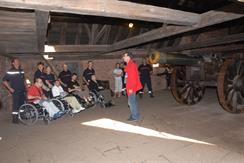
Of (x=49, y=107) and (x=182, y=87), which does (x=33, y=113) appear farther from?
(x=182, y=87)

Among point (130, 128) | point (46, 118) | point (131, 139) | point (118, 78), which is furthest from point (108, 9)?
point (118, 78)

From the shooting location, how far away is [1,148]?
16.1 feet

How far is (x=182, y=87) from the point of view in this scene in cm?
822

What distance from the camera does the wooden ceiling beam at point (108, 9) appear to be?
2.97m

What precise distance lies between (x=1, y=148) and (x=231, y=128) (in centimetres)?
481

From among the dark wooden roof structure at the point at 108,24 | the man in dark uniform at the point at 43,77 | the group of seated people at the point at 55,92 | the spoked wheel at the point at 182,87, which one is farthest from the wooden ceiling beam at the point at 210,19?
the man in dark uniform at the point at 43,77

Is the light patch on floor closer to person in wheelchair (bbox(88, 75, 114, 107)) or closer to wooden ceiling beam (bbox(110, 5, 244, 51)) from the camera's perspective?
person in wheelchair (bbox(88, 75, 114, 107))

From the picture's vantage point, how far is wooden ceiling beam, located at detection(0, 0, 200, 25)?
2971 millimetres

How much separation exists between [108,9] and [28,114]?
14.2 ft

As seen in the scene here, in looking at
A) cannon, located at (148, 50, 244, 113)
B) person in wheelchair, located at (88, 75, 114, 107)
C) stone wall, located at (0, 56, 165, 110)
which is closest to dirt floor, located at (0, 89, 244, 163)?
cannon, located at (148, 50, 244, 113)

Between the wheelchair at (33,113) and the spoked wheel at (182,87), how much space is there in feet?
11.9

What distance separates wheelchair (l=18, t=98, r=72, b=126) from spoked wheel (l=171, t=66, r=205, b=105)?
3.62 metres

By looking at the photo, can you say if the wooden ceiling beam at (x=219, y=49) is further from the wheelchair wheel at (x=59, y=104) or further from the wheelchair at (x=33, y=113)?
the wheelchair at (x=33, y=113)

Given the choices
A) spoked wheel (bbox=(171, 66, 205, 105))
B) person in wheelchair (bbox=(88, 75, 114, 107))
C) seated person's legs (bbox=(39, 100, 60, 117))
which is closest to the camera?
seated person's legs (bbox=(39, 100, 60, 117))
